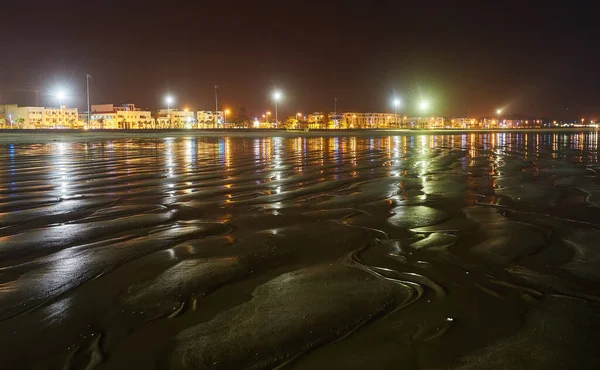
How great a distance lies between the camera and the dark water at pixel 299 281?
12.4 feet

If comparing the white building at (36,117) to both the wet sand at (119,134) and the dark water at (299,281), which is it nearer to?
the wet sand at (119,134)

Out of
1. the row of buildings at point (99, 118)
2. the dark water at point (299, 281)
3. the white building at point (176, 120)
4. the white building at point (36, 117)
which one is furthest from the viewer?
the white building at point (176, 120)

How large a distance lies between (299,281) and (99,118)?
15637cm

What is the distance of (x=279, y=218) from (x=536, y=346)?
5797 millimetres

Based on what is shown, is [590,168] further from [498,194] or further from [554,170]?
[498,194]

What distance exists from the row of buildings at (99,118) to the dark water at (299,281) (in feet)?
415

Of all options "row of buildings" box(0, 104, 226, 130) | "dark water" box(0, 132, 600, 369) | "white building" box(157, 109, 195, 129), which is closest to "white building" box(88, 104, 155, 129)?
"row of buildings" box(0, 104, 226, 130)

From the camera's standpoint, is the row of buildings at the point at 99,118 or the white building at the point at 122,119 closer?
the row of buildings at the point at 99,118

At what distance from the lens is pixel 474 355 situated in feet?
12.1

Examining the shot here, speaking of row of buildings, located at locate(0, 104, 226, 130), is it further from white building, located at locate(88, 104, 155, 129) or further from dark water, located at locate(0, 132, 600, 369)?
dark water, located at locate(0, 132, 600, 369)

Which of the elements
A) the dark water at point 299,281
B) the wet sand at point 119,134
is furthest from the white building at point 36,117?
the dark water at point 299,281

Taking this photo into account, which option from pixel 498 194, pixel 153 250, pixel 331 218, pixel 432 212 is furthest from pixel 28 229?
pixel 498 194

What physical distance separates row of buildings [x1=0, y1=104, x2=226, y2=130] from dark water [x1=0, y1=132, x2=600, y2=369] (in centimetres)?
12641

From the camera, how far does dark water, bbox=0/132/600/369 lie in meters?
3.78
